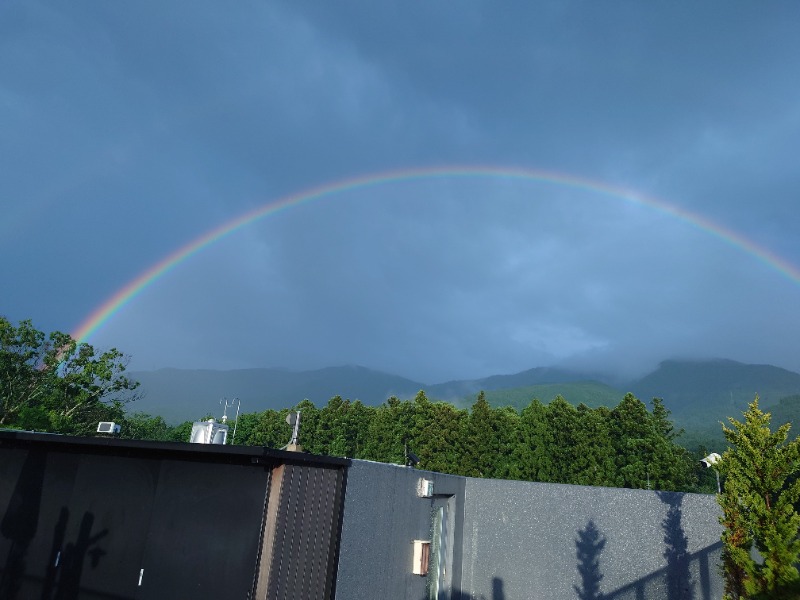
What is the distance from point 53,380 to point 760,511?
34.0 metres

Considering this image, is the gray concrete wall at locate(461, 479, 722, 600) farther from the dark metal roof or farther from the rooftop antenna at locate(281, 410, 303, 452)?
the dark metal roof

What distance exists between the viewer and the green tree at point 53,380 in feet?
92.2

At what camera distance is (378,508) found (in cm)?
852

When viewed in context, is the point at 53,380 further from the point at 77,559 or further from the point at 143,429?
the point at 77,559

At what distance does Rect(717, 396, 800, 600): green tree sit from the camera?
7.21m

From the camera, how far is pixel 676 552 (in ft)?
33.9

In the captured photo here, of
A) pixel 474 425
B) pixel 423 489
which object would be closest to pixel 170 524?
pixel 423 489

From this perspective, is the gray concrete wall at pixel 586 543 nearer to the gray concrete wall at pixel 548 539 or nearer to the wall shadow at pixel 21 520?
the gray concrete wall at pixel 548 539

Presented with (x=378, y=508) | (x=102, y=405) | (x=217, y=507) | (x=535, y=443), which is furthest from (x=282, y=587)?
(x=102, y=405)

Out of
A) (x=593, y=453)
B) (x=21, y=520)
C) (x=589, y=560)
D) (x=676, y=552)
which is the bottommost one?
(x=589, y=560)

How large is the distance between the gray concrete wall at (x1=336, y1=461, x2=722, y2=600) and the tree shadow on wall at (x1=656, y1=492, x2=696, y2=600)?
0.02 metres

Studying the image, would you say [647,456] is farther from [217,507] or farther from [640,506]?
[217,507]

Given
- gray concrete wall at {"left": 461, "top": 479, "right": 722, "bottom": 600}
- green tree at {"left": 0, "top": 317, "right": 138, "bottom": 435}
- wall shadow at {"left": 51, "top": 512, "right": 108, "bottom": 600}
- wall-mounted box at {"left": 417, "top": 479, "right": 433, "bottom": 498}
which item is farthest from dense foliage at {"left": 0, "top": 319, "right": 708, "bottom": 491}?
wall shadow at {"left": 51, "top": 512, "right": 108, "bottom": 600}

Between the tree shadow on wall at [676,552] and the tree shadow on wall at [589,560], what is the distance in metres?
1.24
